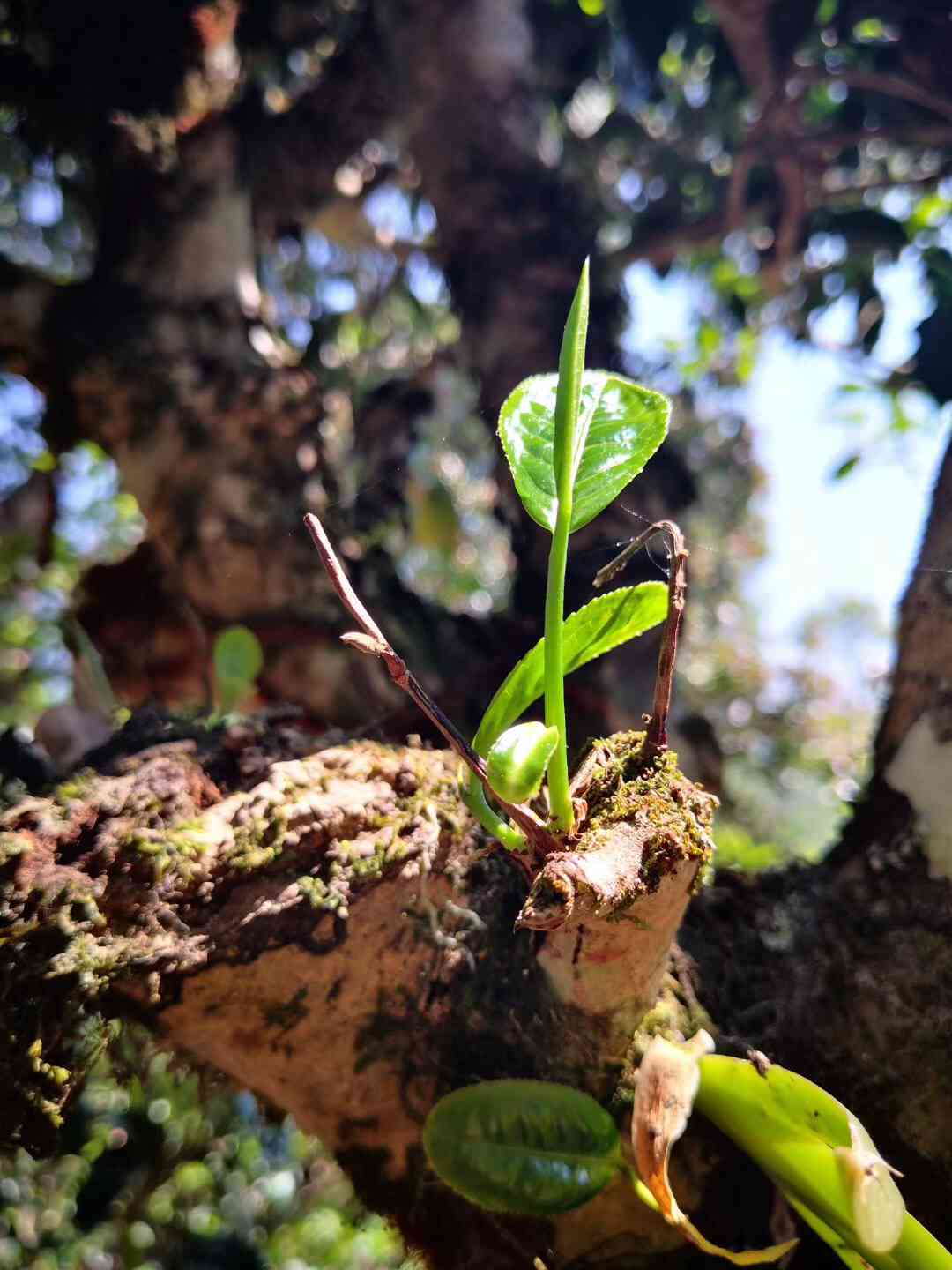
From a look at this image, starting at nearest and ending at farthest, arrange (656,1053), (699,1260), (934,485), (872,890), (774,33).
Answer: (656,1053) → (699,1260) → (872,890) → (934,485) → (774,33)

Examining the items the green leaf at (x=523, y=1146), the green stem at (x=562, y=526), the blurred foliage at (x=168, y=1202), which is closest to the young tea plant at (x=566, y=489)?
the green stem at (x=562, y=526)

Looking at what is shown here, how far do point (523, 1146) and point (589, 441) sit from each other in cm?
51

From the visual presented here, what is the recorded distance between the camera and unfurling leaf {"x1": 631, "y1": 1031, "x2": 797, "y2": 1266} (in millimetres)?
558

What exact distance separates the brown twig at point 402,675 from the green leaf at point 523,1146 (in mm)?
224

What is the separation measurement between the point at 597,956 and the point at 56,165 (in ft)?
5.71

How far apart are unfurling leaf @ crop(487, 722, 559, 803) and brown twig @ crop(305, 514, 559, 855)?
13mm

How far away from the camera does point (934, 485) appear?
977 mm

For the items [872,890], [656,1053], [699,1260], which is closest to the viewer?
[656,1053]

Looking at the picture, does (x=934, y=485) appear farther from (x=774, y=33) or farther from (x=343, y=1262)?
(x=343, y=1262)

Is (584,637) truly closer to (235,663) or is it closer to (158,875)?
→ (158,875)

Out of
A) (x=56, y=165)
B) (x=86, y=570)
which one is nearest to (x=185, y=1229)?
(x=86, y=570)

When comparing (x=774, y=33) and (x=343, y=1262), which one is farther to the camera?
(x=343, y=1262)

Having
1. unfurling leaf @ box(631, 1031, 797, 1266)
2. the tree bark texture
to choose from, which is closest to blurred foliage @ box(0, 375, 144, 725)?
the tree bark texture

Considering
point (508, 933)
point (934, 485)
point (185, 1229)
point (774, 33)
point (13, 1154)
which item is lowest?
point (185, 1229)
